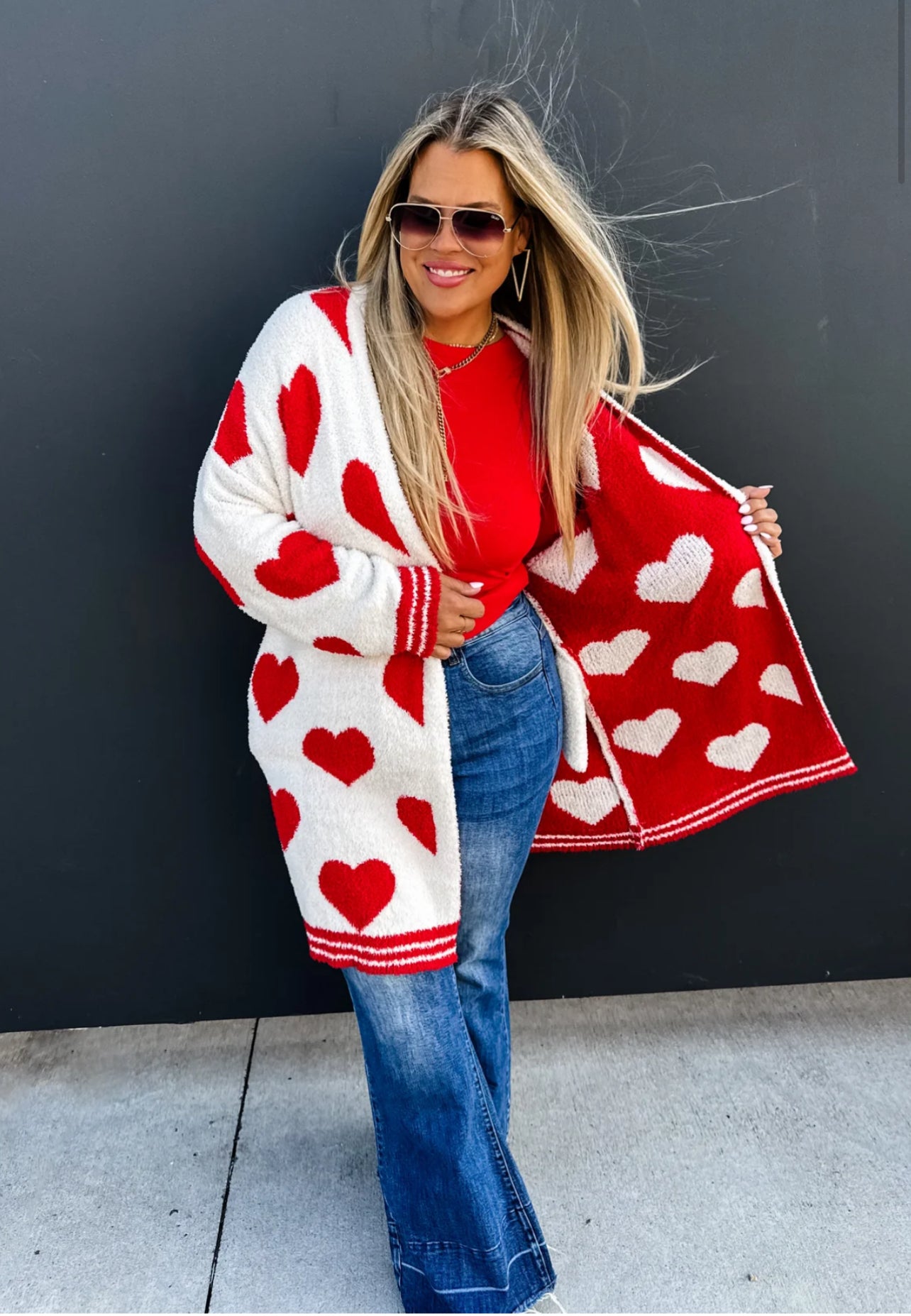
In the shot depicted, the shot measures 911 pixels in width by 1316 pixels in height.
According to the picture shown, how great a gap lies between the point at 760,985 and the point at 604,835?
71 cm

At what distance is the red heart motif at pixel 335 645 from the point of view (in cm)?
173

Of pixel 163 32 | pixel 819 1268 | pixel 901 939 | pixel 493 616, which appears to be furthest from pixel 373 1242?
pixel 163 32

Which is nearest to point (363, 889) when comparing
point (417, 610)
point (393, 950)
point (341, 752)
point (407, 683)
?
point (393, 950)

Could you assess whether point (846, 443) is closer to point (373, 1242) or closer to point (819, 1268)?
point (819, 1268)

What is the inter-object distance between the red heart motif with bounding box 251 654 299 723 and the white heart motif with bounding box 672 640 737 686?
802 mm

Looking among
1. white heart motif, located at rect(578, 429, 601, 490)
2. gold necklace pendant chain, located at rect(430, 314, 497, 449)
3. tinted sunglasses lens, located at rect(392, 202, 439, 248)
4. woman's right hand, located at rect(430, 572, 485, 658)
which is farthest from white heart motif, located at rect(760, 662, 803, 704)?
tinted sunglasses lens, located at rect(392, 202, 439, 248)

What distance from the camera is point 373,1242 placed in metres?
2.07

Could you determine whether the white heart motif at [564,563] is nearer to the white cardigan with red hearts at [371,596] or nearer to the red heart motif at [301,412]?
the white cardigan with red hearts at [371,596]

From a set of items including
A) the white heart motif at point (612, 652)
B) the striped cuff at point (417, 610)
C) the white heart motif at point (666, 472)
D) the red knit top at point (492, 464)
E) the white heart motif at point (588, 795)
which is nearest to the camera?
the striped cuff at point (417, 610)

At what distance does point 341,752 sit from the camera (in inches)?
71.1

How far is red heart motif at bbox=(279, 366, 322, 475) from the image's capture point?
1.72 m

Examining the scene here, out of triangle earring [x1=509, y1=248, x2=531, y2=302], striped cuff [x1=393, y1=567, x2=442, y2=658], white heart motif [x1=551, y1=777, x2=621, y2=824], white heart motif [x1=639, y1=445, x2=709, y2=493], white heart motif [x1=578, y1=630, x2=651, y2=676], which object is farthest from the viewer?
white heart motif [x1=551, y1=777, x2=621, y2=824]

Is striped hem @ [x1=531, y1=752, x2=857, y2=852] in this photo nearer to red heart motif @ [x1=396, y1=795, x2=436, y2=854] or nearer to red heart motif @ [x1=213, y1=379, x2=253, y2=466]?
red heart motif @ [x1=396, y1=795, x2=436, y2=854]

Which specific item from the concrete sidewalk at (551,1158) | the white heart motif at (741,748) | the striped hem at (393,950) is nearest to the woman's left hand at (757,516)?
the white heart motif at (741,748)
